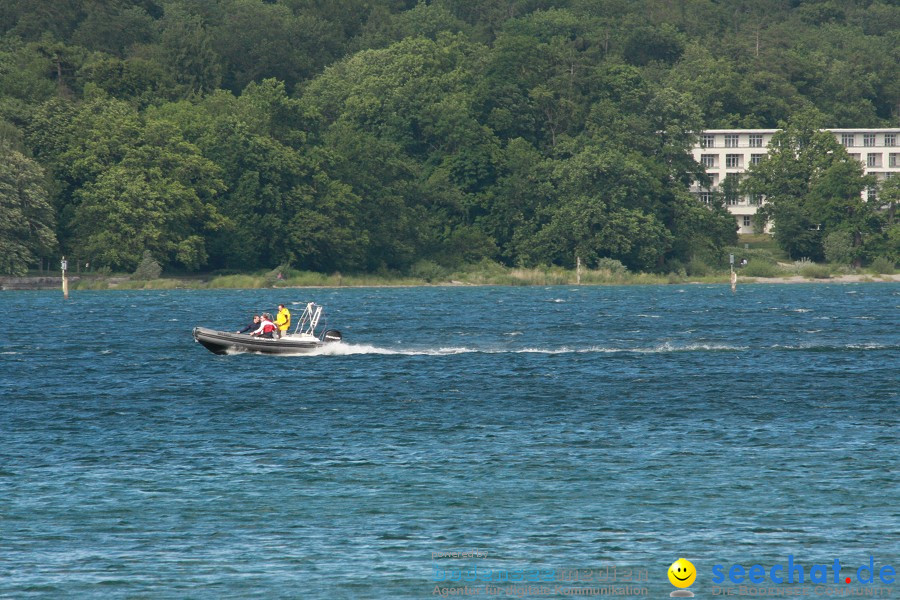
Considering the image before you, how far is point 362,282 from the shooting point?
15250 cm

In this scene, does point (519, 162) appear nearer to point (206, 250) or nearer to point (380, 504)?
point (206, 250)

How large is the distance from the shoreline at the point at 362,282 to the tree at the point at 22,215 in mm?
2717

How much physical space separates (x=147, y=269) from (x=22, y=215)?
13176 millimetres

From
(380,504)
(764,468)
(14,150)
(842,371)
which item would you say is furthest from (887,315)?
(14,150)

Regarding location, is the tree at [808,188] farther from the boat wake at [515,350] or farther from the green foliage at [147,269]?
the boat wake at [515,350]

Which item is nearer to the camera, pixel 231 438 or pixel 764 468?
pixel 764 468

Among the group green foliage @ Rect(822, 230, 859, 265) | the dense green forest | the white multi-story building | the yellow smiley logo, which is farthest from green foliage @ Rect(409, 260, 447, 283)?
the yellow smiley logo

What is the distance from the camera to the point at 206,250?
14400cm

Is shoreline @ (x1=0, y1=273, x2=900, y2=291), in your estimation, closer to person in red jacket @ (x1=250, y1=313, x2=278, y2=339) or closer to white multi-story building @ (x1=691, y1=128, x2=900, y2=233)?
white multi-story building @ (x1=691, y1=128, x2=900, y2=233)

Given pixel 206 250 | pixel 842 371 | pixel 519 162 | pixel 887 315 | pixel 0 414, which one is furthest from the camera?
pixel 519 162

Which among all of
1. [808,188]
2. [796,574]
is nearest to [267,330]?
[796,574]

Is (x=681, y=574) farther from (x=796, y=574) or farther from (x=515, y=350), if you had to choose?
(x=515, y=350)

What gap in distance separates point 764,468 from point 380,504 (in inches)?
383

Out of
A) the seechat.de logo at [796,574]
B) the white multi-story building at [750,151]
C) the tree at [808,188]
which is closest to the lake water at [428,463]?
the seechat.de logo at [796,574]
